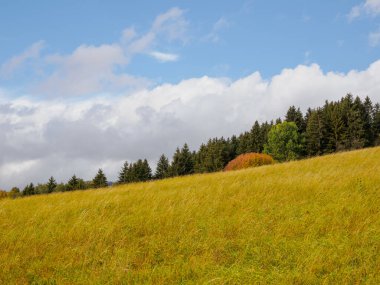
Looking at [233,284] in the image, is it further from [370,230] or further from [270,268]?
[370,230]

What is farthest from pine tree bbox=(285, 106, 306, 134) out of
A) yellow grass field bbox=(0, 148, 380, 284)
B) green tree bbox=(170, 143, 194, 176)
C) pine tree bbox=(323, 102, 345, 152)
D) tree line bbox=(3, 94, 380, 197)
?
yellow grass field bbox=(0, 148, 380, 284)

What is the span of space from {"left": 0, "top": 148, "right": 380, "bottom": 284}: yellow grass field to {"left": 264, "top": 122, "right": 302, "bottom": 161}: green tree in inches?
2374

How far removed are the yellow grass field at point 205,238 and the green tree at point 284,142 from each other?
60292 millimetres

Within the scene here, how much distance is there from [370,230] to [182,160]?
85.2 meters

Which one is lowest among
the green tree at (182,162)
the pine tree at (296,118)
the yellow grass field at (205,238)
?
the yellow grass field at (205,238)

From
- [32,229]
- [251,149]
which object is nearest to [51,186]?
[251,149]

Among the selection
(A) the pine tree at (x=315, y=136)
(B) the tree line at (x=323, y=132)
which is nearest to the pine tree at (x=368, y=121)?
(B) the tree line at (x=323, y=132)

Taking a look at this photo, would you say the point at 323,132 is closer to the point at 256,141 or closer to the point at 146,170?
the point at 256,141

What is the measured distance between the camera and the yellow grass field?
5.46 metres

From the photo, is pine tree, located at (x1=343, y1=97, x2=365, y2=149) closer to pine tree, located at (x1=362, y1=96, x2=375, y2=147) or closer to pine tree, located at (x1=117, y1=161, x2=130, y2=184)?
pine tree, located at (x1=362, y1=96, x2=375, y2=147)

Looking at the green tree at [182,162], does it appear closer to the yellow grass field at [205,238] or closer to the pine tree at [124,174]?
the pine tree at [124,174]

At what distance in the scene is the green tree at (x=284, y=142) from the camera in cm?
6900

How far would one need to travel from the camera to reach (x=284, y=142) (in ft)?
228

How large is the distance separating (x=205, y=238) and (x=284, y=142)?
215 feet
